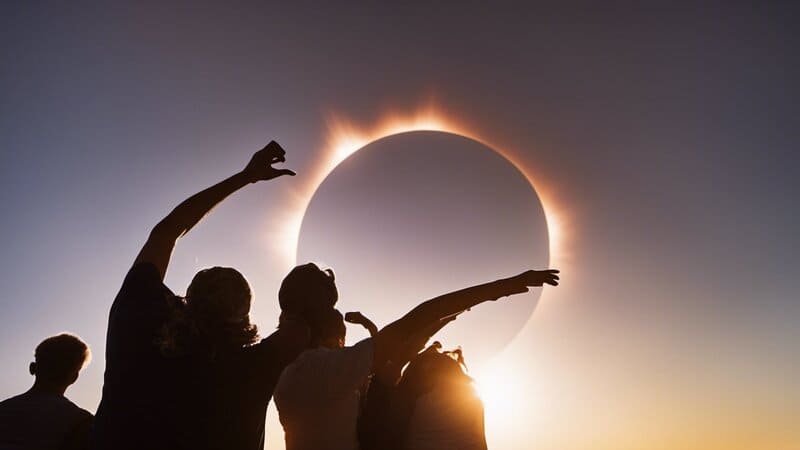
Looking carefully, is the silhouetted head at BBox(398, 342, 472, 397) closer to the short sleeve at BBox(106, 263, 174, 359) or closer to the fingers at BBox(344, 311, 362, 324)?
the fingers at BBox(344, 311, 362, 324)

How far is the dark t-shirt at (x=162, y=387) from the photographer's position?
2.98 meters

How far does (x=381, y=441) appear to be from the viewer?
179 inches

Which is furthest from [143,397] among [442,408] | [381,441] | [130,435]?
[442,408]

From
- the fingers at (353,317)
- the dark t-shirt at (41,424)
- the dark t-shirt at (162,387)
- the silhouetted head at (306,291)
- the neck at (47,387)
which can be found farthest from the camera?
the neck at (47,387)

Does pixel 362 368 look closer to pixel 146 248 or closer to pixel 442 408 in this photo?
pixel 146 248

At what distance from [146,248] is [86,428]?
271cm

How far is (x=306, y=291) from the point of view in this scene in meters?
3.83

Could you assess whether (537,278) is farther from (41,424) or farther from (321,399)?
(41,424)

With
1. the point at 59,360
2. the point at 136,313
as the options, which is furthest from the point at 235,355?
the point at 59,360

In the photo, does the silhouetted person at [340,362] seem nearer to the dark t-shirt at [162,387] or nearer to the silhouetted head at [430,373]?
the dark t-shirt at [162,387]

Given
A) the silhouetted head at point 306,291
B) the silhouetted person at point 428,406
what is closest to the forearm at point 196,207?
the silhouetted head at point 306,291

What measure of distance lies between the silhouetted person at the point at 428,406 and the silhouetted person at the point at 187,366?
1504 millimetres

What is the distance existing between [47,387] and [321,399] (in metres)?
3.37

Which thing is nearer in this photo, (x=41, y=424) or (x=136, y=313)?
(x=136, y=313)
